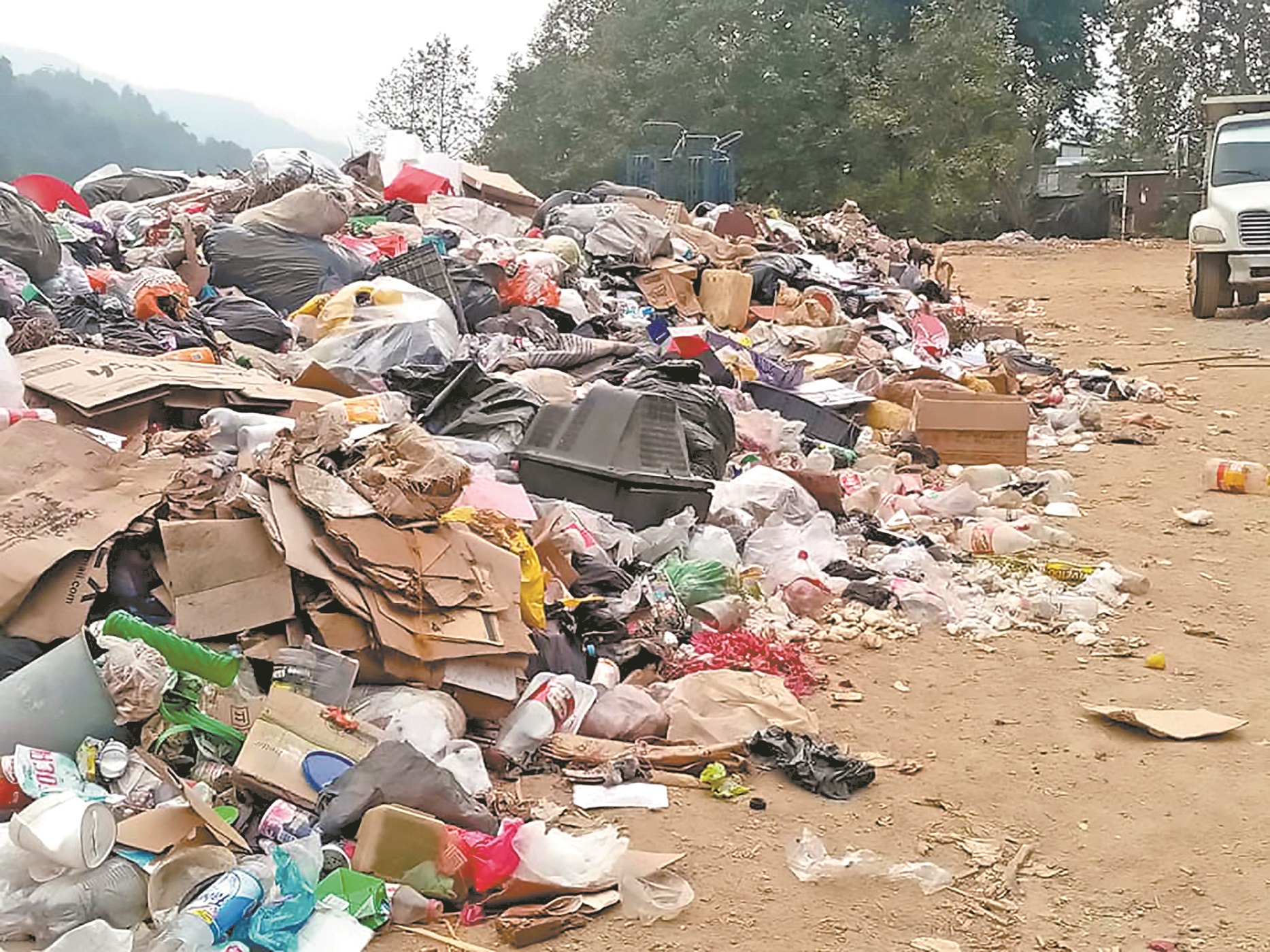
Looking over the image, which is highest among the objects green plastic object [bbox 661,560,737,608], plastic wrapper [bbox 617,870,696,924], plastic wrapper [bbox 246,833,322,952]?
green plastic object [bbox 661,560,737,608]

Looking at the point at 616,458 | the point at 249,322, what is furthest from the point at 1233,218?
the point at 249,322

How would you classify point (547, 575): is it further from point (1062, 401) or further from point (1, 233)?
point (1062, 401)

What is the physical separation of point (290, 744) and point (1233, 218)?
11.3 metres

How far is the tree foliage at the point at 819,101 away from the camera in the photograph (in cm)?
2270

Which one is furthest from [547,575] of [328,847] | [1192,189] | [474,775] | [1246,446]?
[1192,189]

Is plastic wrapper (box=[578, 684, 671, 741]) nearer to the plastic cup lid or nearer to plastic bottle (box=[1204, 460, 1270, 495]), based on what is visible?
the plastic cup lid

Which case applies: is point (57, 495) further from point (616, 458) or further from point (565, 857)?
point (616, 458)

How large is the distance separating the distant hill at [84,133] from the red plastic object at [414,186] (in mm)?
1249

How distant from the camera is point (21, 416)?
3.99 metres

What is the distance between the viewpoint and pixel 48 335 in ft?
17.8

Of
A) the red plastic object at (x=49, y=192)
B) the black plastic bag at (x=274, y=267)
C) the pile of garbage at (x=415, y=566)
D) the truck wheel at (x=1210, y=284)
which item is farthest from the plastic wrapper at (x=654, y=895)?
the truck wheel at (x=1210, y=284)

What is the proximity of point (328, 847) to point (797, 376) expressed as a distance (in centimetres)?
531

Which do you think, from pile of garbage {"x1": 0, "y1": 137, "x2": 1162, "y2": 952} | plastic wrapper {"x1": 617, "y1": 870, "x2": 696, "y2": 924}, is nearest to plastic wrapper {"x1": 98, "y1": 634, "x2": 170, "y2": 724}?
pile of garbage {"x1": 0, "y1": 137, "x2": 1162, "y2": 952}

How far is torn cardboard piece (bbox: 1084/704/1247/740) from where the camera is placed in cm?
346
